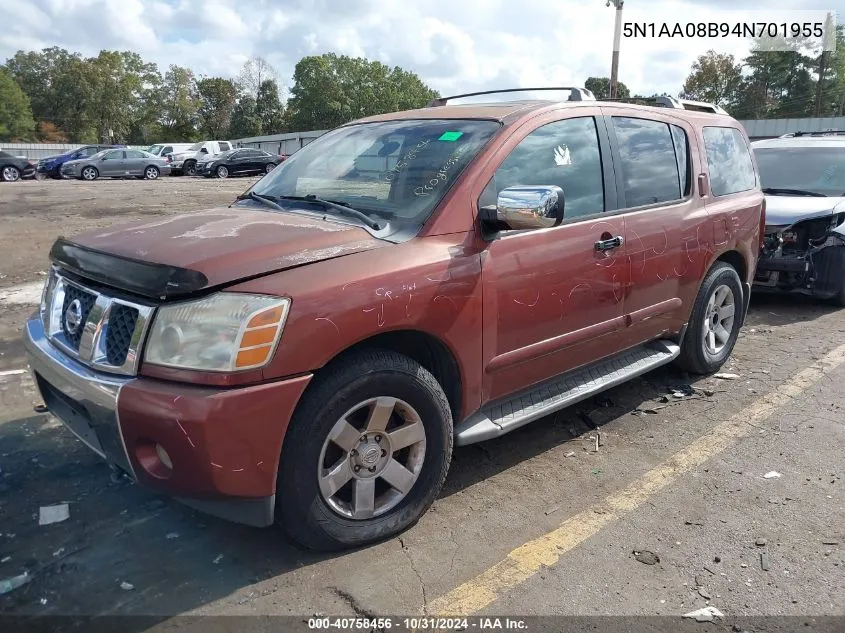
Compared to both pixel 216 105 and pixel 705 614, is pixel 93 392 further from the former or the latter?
pixel 216 105

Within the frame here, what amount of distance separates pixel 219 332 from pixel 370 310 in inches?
22.9

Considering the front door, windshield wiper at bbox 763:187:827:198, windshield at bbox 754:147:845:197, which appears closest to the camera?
the front door

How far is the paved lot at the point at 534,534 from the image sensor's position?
8.46 ft

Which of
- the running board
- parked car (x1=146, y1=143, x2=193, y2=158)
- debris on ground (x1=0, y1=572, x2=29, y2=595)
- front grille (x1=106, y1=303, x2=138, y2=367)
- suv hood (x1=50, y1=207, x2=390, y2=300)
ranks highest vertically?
parked car (x1=146, y1=143, x2=193, y2=158)

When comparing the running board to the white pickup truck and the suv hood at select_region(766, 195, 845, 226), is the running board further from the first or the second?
the white pickup truck

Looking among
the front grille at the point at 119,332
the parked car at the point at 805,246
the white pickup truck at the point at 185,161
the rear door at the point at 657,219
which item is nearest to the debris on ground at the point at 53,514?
the front grille at the point at 119,332

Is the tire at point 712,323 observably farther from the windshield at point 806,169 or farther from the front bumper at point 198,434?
the windshield at point 806,169

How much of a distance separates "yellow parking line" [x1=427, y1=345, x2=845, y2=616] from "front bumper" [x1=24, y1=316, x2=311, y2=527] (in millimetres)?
833

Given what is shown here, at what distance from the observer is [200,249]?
2652 mm

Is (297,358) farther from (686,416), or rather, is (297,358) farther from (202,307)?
(686,416)

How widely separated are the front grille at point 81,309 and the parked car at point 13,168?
92.0 feet

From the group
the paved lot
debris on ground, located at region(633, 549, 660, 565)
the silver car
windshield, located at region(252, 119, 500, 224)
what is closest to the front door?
windshield, located at region(252, 119, 500, 224)

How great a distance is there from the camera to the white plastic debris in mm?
2477

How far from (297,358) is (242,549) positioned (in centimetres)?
101
